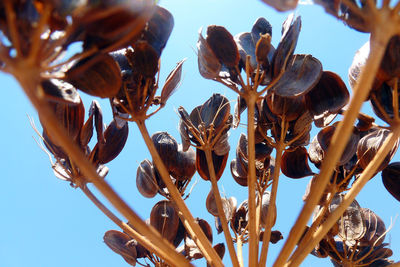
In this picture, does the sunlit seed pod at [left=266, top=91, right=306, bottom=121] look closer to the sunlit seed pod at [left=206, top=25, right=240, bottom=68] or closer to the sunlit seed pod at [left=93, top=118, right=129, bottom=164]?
the sunlit seed pod at [left=206, top=25, right=240, bottom=68]

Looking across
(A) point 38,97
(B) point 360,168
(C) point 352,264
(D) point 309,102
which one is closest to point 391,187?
(B) point 360,168

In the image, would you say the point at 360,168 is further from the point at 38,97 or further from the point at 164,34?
the point at 38,97

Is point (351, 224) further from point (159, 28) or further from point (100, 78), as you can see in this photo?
point (100, 78)

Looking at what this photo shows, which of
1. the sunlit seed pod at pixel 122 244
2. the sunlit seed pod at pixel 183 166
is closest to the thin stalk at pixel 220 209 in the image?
the sunlit seed pod at pixel 183 166

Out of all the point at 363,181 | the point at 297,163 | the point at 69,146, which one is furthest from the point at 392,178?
the point at 69,146

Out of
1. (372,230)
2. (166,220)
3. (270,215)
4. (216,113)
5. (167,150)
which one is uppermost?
(216,113)

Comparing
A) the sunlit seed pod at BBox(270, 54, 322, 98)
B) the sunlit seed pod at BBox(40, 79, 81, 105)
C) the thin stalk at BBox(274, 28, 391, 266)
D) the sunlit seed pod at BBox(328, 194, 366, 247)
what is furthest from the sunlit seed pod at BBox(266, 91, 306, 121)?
the sunlit seed pod at BBox(40, 79, 81, 105)
